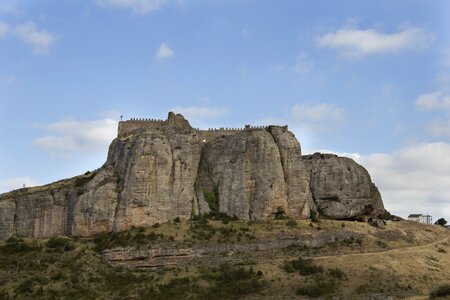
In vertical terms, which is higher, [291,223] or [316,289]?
[291,223]

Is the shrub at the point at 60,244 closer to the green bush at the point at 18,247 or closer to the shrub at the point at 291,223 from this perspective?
the green bush at the point at 18,247

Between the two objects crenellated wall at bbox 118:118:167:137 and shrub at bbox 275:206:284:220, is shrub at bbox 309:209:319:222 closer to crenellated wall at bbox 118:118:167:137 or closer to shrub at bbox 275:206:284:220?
shrub at bbox 275:206:284:220

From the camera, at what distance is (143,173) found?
73062 millimetres

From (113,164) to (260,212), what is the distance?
16256 millimetres

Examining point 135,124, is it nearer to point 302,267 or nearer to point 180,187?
point 180,187

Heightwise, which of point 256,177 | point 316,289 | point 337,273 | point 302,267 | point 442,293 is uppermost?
point 256,177

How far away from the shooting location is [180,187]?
74.7 meters

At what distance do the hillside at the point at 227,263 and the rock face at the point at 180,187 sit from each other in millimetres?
1988

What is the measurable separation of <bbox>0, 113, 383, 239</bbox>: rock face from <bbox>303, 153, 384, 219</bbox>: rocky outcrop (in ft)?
0.37

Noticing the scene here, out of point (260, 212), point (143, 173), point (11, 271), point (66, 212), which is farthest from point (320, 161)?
point (11, 271)

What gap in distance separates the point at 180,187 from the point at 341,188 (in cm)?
1866

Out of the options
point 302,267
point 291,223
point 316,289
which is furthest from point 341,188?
point 316,289

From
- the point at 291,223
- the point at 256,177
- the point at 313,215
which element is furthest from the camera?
the point at 313,215

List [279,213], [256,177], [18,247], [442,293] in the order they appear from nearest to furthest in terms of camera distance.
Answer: [442,293], [18,247], [279,213], [256,177]
